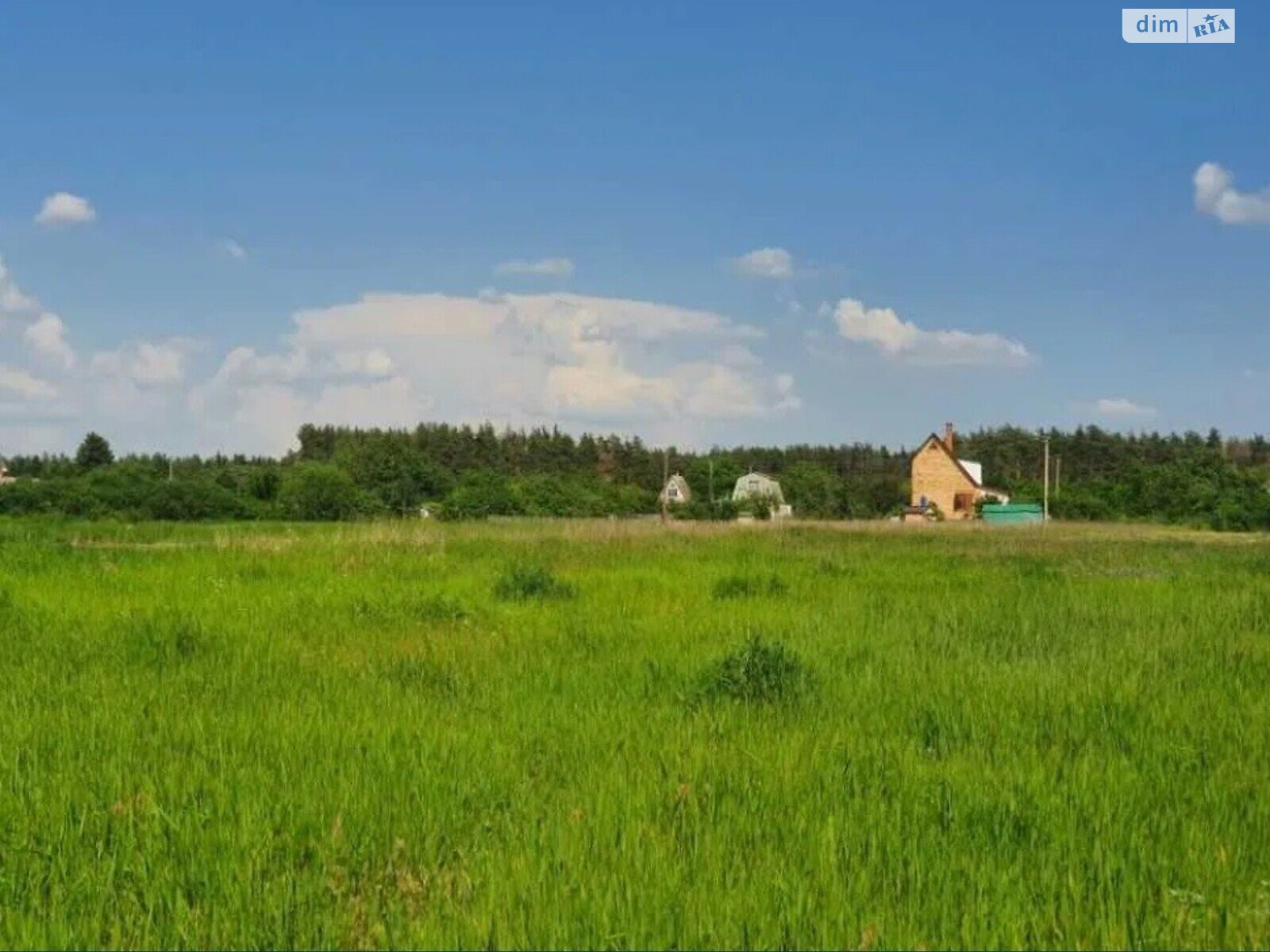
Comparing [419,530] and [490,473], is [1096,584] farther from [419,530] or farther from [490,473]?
[490,473]

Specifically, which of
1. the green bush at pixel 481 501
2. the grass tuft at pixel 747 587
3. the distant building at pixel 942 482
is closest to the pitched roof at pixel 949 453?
the distant building at pixel 942 482

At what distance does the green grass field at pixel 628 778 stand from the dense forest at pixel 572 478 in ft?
169

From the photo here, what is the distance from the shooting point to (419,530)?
26906 mm

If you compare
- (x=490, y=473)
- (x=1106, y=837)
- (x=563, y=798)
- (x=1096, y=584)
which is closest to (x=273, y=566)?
(x=1096, y=584)

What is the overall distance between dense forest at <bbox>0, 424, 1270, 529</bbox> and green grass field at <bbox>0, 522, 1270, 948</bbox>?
51409 millimetres

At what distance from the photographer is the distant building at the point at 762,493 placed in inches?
2648

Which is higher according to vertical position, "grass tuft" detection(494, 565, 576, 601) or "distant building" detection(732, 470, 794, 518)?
"distant building" detection(732, 470, 794, 518)

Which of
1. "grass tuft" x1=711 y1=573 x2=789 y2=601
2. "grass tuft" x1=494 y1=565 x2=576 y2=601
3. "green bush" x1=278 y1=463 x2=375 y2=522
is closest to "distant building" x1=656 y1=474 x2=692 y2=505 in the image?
"green bush" x1=278 y1=463 x2=375 y2=522

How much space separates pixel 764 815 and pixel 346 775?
73.4 inches

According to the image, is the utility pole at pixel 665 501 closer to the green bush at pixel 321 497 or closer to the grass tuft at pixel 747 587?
the green bush at pixel 321 497

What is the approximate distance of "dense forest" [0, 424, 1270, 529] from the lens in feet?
211

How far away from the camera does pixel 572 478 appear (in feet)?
313

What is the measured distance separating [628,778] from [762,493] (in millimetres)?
66921

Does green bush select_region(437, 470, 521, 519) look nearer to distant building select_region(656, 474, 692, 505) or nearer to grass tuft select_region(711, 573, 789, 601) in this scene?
distant building select_region(656, 474, 692, 505)
